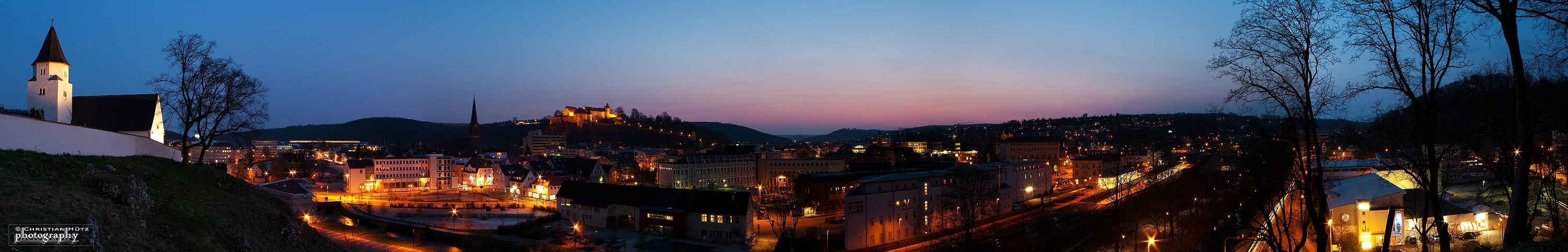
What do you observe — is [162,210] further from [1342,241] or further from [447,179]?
[447,179]

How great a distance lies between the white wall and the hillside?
809 millimetres

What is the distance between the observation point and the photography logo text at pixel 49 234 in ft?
30.7

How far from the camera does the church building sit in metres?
21.0

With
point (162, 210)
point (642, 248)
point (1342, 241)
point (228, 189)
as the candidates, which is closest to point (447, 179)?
point (642, 248)

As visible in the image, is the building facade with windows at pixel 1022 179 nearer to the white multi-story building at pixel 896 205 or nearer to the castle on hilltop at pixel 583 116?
the white multi-story building at pixel 896 205

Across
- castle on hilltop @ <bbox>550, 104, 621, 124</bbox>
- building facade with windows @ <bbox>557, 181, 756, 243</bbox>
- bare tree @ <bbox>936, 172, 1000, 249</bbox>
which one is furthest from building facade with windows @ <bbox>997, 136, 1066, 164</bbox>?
castle on hilltop @ <bbox>550, 104, 621, 124</bbox>

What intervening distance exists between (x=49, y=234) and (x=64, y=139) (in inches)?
381

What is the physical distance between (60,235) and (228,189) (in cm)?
885

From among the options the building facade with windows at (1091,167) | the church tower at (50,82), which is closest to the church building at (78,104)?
the church tower at (50,82)

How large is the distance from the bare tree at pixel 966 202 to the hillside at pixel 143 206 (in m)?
21.9

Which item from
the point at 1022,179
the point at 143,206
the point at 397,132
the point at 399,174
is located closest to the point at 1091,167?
the point at 1022,179

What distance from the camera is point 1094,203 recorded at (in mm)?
45062

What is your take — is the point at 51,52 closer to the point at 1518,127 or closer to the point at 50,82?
the point at 50,82

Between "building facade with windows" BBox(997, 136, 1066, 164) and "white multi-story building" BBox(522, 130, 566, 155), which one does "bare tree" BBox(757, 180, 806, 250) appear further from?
"white multi-story building" BBox(522, 130, 566, 155)
